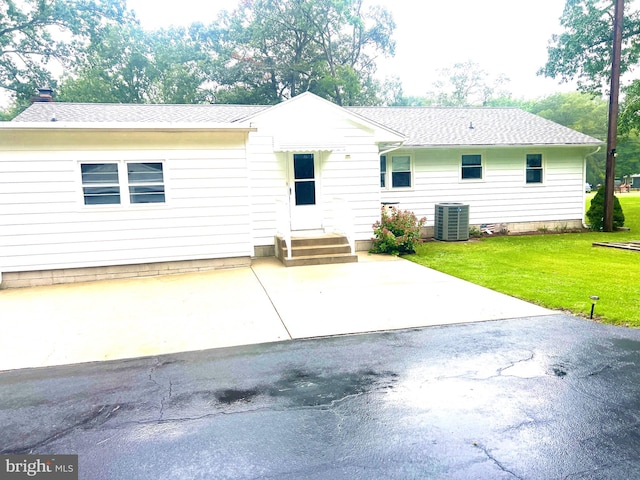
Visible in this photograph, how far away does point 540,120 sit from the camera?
15.0 metres

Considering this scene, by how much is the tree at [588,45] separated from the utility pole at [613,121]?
2527 mm

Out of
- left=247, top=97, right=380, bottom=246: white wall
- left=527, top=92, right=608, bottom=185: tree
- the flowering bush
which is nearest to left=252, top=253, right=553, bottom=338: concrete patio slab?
the flowering bush

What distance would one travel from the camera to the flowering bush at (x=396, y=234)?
983 centimetres

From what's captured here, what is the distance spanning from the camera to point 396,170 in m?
12.3

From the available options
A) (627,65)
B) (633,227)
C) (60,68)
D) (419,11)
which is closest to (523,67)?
(419,11)

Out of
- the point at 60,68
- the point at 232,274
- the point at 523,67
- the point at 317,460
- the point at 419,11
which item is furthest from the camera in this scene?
the point at 523,67

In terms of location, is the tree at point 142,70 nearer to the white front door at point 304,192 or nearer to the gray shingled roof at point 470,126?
the gray shingled roof at point 470,126

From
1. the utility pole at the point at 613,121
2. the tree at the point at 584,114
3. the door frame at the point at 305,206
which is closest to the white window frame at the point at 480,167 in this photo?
the utility pole at the point at 613,121

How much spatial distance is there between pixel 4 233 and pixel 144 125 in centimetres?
A: 332

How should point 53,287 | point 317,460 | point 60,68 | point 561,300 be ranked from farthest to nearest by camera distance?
1. point 60,68
2. point 53,287
3. point 561,300
4. point 317,460

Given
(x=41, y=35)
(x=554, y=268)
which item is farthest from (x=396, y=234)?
(x=41, y=35)

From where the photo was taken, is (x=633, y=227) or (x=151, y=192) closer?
(x=151, y=192)

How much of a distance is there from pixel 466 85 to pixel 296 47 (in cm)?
3313

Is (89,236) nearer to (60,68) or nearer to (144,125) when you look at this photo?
(144,125)
